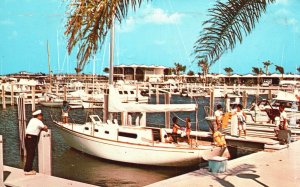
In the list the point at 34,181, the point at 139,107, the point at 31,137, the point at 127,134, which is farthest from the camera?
the point at 139,107

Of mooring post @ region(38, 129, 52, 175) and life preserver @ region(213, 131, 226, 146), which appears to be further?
life preserver @ region(213, 131, 226, 146)

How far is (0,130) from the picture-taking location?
32281mm

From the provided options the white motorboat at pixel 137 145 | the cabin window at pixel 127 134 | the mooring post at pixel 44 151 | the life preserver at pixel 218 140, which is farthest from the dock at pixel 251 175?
the cabin window at pixel 127 134

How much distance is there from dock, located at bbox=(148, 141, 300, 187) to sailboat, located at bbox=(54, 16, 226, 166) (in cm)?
417

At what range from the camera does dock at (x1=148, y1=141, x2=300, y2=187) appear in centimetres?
982

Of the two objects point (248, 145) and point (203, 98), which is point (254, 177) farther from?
point (203, 98)

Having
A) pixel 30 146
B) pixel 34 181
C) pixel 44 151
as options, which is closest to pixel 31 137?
pixel 30 146

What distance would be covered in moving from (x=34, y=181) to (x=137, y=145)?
9.11 m

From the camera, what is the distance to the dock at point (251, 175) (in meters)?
9.82

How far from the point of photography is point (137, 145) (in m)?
18.3

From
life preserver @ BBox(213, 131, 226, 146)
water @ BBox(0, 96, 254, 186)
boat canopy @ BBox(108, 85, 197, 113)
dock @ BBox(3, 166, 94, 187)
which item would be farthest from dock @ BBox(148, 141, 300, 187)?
boat canopy @ BBox(108, 85, 197, 113)

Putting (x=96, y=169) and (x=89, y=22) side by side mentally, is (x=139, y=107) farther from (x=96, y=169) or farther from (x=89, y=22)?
(x=89, y=22)

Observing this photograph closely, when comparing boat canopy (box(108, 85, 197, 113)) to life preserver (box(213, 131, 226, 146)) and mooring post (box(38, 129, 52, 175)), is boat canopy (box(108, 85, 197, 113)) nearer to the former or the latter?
life preserver (box(213, 131, 226, 146))

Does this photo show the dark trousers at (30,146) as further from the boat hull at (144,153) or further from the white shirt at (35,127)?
the boat hull at (144,153)
